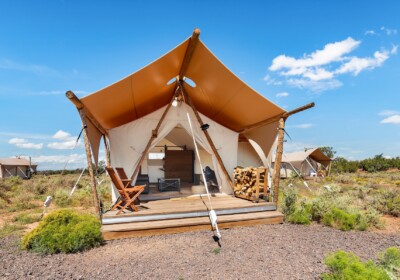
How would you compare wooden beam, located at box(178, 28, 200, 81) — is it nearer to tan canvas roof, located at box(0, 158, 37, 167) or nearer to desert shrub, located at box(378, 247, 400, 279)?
desert shrub, located at box(378, 247, 400, 279)

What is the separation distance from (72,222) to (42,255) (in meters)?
0.58

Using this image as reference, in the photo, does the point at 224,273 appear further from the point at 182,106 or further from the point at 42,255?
the point at 182,106

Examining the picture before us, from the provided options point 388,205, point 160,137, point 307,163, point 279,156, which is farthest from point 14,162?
point 388,205

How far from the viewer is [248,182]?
618 cm

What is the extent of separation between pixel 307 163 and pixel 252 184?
1935cm

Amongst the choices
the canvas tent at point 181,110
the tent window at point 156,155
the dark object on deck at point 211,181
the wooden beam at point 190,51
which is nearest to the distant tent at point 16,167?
the tent window at point 156,155

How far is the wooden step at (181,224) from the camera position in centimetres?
424

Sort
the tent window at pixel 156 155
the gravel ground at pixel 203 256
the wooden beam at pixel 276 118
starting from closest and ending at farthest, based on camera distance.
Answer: the gravel ground at pixel 203 256
the wooden beam at pixel 276 118
the tent window at pixel 156 155

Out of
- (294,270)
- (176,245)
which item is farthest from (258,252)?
(176,245)

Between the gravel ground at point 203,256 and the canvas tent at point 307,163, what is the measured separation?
60.0 ft

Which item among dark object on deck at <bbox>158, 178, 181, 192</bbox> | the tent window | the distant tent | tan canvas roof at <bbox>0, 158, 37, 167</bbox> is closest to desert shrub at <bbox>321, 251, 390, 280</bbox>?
dark object on deck at <bbox>158, 178, 181, 192</bbox>

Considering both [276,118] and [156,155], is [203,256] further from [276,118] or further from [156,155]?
[156,155]

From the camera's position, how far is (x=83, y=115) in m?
4.57

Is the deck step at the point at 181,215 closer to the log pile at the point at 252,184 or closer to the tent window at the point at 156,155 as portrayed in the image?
the log pile at the point at 252,184
